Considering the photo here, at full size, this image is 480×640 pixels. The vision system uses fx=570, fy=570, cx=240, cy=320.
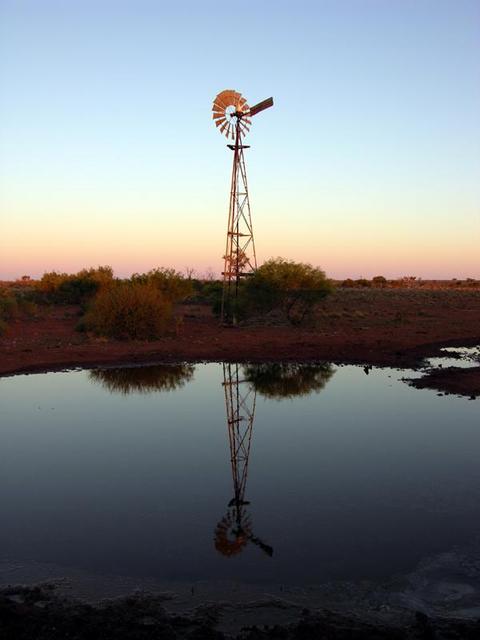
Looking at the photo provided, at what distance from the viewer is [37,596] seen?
18.1 feet

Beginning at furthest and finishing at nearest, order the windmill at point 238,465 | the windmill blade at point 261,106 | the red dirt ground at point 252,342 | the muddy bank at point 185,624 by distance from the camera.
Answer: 1. the windmill blade at point 261,106
2. the red dirt ground at point 252,342
3. the windmill at point 238,465
4. the muddy bank at point 185,624

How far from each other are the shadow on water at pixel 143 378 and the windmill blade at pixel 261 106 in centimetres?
1501

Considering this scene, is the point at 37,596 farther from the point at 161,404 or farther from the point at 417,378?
the point at 417,378

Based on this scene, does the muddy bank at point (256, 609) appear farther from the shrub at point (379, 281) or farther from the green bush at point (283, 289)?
the shrub at point (379, 281)

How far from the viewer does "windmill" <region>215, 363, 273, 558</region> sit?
22.0 ft

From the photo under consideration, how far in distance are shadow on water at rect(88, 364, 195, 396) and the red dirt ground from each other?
1470 millimetres

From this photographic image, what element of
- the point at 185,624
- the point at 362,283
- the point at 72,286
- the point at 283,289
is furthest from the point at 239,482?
the point at 362,283

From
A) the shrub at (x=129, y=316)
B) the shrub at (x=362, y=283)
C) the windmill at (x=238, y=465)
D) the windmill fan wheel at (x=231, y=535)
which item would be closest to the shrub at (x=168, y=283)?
the shrub at (x=129, y=316)

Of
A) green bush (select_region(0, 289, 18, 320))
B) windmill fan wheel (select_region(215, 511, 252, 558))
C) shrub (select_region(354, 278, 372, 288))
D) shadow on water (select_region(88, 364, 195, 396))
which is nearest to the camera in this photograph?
windmill fan wheel (select_region(215, 511, 252, 558))

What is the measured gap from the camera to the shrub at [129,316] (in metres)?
26.6

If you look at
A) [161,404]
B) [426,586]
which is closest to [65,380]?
[161,404]

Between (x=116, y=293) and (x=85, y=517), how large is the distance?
20904 millimetres

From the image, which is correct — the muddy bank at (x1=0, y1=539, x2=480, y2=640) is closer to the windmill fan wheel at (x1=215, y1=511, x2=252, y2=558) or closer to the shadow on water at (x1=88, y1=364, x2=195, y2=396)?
the windmill fan wheel at (x1=215, y1=511, x2=252, y2=558)

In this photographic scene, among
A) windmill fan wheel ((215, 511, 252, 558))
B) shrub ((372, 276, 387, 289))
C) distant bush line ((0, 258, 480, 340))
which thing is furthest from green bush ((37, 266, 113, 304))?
shrub ((372, 276, 387, 289))
